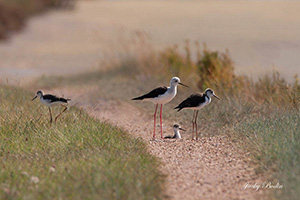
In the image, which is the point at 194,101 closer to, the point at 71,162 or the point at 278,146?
the point at 278,146

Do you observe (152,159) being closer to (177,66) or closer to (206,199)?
(206,199)

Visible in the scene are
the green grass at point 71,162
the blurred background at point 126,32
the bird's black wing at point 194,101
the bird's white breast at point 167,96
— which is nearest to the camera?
the green grass at point 71,162

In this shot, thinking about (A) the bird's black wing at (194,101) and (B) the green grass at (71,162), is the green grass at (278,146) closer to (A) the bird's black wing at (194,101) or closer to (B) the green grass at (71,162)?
(A) the bird's black wing at (194,101)

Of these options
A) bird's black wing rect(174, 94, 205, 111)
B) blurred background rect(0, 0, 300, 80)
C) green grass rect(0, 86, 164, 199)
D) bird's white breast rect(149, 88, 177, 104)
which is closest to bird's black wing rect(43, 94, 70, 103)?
green grass rect(0, 86, 164, 199)

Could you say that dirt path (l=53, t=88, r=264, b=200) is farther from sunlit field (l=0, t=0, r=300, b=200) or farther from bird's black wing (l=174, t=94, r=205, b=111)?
bird's black wing (l=174, t=94, r=205, b=111)

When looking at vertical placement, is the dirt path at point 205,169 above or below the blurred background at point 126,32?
above

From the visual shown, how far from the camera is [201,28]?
36.8 meters

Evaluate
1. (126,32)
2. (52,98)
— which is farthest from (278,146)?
(126,32)

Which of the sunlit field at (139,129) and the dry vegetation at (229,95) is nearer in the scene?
the sunlit field at (139,129)

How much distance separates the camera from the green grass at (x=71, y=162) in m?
5.04

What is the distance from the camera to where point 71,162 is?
583cm

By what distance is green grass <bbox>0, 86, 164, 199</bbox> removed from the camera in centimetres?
504

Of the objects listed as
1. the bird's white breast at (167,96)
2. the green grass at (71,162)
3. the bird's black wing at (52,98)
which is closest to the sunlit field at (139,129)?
the green grass at (71,162)

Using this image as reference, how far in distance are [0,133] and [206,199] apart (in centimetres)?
355
